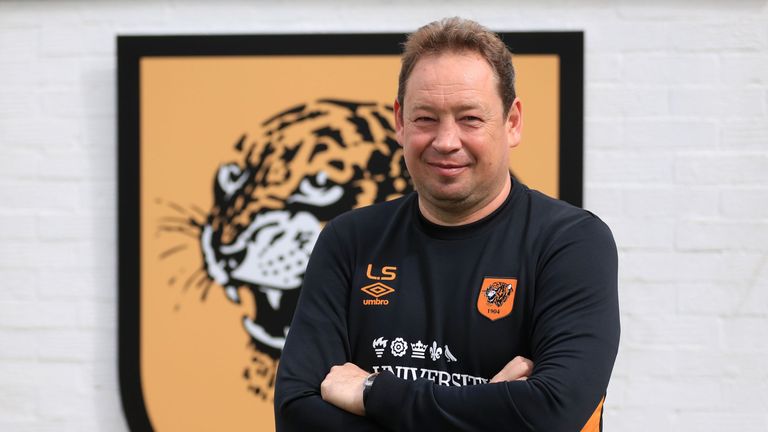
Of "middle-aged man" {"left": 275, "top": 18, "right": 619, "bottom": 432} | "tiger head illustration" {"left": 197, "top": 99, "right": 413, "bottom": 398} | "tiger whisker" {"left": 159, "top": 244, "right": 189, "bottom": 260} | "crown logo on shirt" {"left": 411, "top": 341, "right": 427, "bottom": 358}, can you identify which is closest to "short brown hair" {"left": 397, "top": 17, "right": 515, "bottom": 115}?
"middle-aged man" {"left": 275, "top": 18, "right": 619, "bottom": 432}

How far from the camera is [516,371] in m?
1.21

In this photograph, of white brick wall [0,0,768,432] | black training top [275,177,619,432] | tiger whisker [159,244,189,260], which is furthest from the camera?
tiger whisker [159,244,189,260]

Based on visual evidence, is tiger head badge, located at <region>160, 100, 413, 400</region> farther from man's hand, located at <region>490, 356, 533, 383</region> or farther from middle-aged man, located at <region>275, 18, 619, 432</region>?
man's hand, located at <region>490, 356, 533, 383</region>

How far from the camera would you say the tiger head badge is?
2209 mm

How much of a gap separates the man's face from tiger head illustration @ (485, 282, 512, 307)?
14cm

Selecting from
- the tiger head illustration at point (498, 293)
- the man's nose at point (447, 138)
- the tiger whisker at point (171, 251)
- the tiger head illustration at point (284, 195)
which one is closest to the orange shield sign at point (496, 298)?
the tiger head illustration at point (498, 293)

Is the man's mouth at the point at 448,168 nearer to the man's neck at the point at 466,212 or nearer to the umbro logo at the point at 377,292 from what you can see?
the man's neck at the point at 466,212

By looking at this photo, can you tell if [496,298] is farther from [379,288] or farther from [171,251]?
[171,251]

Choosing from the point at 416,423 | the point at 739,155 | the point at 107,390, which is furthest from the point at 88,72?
the point at 739,155

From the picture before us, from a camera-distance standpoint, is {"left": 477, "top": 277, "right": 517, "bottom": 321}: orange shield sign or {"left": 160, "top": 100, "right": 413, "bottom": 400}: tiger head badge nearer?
{"left": 477, "top": 277, "right": 517, "bottom": 321}: orange shield sign

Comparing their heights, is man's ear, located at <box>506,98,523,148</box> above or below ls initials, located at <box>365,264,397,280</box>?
above

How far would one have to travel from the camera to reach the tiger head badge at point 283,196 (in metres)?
2.21

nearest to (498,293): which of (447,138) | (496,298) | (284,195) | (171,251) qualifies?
(496,298)

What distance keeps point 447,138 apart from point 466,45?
16cm
